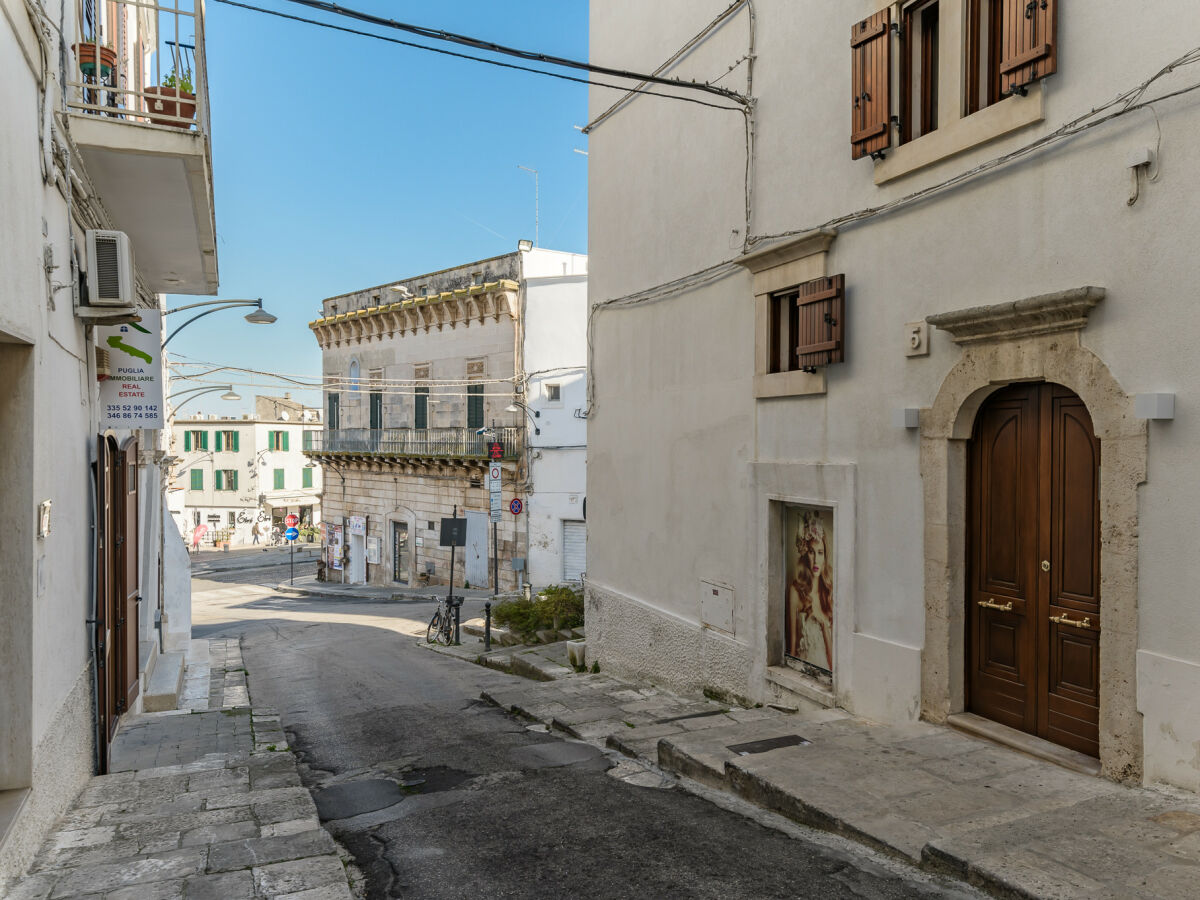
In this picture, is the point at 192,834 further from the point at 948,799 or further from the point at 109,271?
the point at 948,799

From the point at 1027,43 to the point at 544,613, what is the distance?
12.9 m

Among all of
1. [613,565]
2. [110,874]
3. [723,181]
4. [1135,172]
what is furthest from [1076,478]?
[613,565]

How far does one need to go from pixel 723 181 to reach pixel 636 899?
6989 mm

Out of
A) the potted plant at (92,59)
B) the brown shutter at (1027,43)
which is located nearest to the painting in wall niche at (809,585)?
the brown shutter at (1027,43)

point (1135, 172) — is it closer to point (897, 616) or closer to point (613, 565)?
point (897, 616)

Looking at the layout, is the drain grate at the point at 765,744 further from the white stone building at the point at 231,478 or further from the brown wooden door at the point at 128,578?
the white stone building at the point at 231,478

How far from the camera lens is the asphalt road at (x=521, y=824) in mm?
4203

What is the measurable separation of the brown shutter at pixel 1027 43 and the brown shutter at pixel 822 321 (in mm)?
1939

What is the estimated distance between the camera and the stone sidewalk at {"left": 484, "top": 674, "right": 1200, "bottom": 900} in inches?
150

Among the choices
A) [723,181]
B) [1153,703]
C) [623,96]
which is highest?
[623,96]

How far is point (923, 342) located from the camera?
21.0 feet

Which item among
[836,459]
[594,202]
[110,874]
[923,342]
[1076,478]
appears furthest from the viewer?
[594,202]

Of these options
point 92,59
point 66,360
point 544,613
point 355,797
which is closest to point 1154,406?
point 355,797

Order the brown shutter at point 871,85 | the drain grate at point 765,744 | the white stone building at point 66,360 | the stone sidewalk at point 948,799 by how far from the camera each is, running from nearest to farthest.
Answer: the stone sidewalk at point 948,799 → the white stone building at point 66,360 → the drain grate at point 765,744 → the brown shutter at point 871,85
